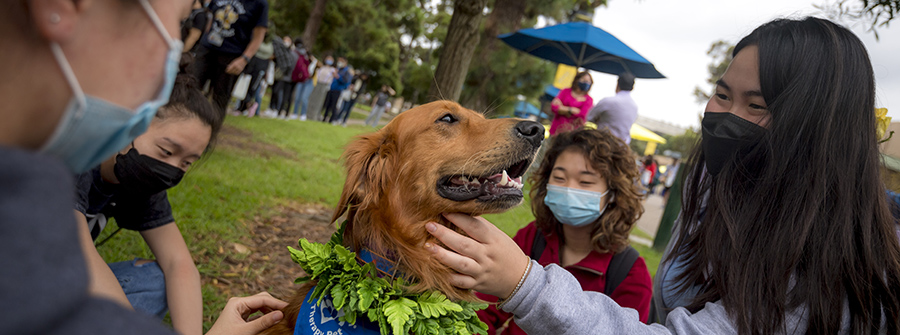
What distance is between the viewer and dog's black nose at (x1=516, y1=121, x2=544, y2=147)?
2.31 m

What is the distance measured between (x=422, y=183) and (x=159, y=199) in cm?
147

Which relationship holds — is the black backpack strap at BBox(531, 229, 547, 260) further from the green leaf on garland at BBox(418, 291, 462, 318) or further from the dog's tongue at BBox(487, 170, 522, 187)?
the green leaf on garland at BBox(418, 291, 462, 318)

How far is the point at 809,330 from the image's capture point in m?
1.77

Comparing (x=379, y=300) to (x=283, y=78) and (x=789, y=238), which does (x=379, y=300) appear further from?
(x=283, y=78)

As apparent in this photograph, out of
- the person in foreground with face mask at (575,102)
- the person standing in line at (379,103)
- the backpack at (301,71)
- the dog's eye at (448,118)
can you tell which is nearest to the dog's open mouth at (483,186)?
the dog's eye at (448,118)

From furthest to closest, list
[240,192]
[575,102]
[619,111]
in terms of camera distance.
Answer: [575,102]
[619,111]
[240,192]

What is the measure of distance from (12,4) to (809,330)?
2395 mm

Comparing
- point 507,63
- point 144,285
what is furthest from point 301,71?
point 144,285

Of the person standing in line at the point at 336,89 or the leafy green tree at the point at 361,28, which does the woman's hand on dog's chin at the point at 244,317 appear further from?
the leafy green tree at the point at 361,28

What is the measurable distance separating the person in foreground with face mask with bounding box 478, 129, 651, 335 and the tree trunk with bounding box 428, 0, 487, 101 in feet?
7.00

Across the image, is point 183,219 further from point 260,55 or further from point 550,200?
point 260,55

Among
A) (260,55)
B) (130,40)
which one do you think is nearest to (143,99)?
(130,40)

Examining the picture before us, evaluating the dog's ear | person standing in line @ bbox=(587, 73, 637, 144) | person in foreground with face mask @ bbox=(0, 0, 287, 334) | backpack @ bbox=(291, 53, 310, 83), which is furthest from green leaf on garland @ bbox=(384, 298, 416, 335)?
backpack @ bbox=(291, 53, 310, 83)

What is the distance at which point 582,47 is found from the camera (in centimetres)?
1077
